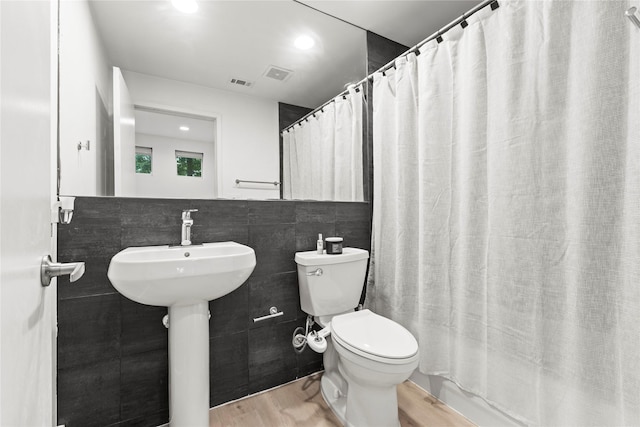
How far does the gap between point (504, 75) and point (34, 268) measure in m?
1.57

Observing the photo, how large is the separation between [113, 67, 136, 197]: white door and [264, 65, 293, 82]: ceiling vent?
766 mm

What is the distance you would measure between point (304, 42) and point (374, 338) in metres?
1.79

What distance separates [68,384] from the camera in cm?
119

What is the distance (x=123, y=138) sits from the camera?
136 cm

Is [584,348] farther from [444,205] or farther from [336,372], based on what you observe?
[336,372]

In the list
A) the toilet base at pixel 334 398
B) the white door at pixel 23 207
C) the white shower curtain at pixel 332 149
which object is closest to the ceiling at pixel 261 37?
the white shower curtain at pixel 332 149

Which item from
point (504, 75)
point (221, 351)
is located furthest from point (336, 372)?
point (504, 75)

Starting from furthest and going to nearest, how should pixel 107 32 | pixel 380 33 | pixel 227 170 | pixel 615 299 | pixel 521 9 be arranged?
pixel 380 33, pixel 227 170, pixel 107 32, pixel 521 9, pixel 615 299

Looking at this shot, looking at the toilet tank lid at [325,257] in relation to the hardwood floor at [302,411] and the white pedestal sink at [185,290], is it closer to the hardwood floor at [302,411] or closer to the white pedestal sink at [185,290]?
the white pedestal sink at [185,290]

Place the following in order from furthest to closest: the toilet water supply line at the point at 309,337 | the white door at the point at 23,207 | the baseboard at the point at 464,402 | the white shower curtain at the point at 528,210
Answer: the toilet water supply line at the point at 309,337 < the baseboard at the point at 464,402 < the white shower curtain at the point at 528,210 < the white door at the point at 23,207

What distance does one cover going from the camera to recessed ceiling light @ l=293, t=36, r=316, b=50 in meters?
1.86

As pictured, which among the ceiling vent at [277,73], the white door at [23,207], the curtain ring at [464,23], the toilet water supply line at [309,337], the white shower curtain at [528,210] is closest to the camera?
the white door at [23,207]

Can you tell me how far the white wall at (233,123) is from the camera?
1477 millimetres

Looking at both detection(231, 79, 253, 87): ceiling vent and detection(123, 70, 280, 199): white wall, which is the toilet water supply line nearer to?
detection(123, 70, 280, 199): white wall
